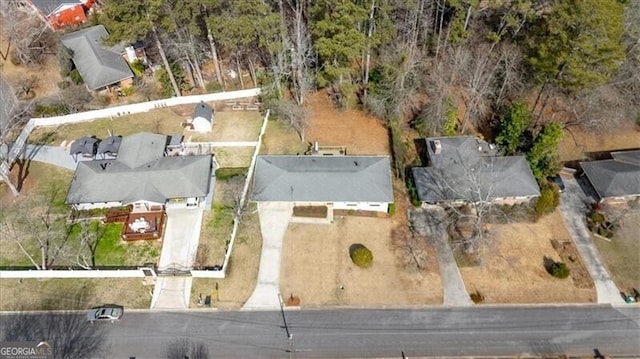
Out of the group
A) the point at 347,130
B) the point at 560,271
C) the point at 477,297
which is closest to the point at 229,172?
the point at 347,130

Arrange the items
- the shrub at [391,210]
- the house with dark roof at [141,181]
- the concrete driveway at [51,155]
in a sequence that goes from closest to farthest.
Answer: the house with dark roof at [141,181] < the shrub at [391,210] < the concrete driveway at [51,155]

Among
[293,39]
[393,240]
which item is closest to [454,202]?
[393,240]

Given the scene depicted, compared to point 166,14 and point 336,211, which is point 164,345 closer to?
point 336,211

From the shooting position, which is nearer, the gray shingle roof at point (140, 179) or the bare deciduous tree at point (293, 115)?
the gray shingle roof at point (140, 179)

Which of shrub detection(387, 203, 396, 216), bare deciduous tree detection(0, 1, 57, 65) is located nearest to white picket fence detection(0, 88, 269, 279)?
bare deciduous tree detection(0, 1, 57, 65)

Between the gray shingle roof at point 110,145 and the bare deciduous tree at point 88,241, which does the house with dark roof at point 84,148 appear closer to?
the gray shingle roof at point 110,145

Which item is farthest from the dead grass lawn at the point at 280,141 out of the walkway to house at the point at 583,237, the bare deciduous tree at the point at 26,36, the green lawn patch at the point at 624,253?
the bare deciduous tree at the point at 26,36
